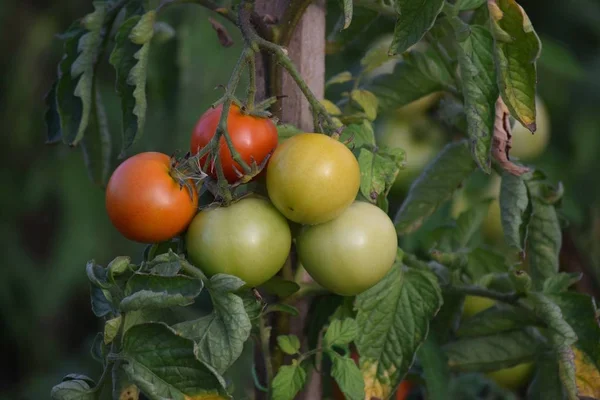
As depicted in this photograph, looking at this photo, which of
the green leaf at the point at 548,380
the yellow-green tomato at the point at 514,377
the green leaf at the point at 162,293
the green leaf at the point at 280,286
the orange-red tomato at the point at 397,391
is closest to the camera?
the green leaf at the point at 162,293

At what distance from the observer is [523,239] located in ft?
2.39

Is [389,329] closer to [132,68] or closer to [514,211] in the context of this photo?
[514,211]

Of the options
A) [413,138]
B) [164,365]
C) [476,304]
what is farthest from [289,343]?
[413,138]

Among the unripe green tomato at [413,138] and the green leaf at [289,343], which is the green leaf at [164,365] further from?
the unripe green tomato at [413,138]

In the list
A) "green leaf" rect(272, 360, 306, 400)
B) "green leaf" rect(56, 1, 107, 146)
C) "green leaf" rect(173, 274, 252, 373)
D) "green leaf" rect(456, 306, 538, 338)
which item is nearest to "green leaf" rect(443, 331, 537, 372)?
"green leaf" rect(456, 306, 538, 338)

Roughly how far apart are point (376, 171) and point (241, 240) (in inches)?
5.1

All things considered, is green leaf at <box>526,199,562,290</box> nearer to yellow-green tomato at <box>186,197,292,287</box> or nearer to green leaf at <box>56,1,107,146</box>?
yellow-green tomato at <box>186,197,292,287</box>

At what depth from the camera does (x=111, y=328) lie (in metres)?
0.59

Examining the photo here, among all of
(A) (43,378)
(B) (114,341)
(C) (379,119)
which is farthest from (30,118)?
(B) (114,341)

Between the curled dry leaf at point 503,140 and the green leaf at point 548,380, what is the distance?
0.20 m

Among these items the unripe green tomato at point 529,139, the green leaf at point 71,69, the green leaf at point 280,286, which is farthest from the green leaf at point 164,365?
the unripe green tomato at point 529,139

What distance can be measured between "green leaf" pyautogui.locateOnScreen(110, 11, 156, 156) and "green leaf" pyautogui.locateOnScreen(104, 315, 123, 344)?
0.16 meters

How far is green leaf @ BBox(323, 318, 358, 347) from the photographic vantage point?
685 millimetres

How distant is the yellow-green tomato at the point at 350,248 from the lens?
2.08ft
